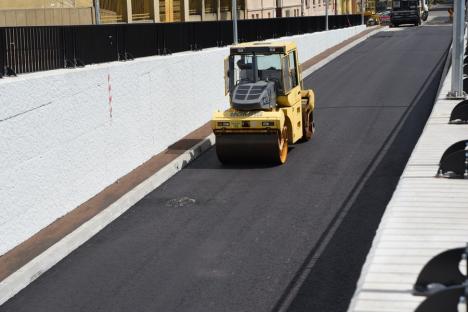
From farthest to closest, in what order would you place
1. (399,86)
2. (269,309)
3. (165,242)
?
(399,86) < (165,242) < (269,309)

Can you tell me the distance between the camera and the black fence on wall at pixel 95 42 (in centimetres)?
1476

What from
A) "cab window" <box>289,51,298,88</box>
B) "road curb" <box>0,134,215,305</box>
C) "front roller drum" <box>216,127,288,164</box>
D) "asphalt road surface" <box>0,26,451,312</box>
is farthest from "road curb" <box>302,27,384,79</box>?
"road curb" <box>0,134,215,305</box>

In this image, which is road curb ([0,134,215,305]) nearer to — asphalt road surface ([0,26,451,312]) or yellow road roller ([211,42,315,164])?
asphalt road surface ([0,26,451,312])

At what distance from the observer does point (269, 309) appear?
10.3 meters

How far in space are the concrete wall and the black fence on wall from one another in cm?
71

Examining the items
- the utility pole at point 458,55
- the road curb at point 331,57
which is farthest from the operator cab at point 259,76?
the road curb at point 331,57

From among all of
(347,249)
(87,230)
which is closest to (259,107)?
(87,230)

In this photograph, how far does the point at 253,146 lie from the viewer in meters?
18.6

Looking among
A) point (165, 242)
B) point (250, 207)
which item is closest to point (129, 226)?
point (165, 242)

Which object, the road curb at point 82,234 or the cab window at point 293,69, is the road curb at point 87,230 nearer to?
the road curb at point 82,234

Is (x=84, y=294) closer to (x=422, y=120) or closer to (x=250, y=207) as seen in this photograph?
(x=250, y=207)

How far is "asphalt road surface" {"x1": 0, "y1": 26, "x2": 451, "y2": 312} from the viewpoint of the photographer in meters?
10.8

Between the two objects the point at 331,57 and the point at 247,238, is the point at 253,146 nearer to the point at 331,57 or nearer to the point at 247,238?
the point at 247,238

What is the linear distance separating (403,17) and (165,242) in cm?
6848
